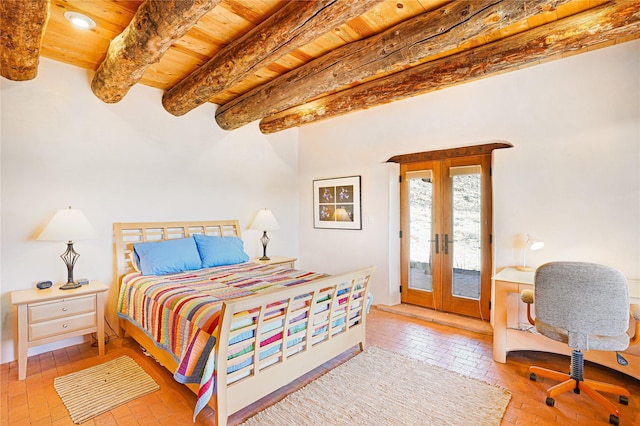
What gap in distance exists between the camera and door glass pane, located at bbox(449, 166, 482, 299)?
3.80 metres

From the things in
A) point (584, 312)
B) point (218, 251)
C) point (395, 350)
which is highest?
point (218, 251)

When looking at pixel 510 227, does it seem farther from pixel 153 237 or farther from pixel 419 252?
pixel 153 237

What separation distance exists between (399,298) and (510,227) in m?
1.78

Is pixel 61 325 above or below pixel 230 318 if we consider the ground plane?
below

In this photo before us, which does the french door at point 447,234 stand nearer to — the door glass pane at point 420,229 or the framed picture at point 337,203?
the door glass pane at point 420,229

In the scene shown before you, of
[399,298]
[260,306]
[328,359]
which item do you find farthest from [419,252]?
[260,306]

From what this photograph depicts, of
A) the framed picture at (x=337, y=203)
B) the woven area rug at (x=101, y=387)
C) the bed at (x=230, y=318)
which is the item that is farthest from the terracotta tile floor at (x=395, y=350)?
the framed picture at (x=337, y=203)

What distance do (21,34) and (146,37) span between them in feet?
2.65

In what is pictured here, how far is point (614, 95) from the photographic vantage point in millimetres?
2791

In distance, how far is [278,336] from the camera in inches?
88.2

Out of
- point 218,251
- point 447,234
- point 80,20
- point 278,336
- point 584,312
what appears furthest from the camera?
point 447,234

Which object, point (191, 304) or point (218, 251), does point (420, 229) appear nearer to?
point (218, 251)

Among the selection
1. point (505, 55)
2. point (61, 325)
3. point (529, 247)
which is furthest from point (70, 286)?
point (529, 247)

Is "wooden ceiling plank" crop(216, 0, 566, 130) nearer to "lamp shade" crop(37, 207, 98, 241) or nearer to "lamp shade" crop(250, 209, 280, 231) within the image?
"lamp shade" crop(250, 209, 280, 231)
